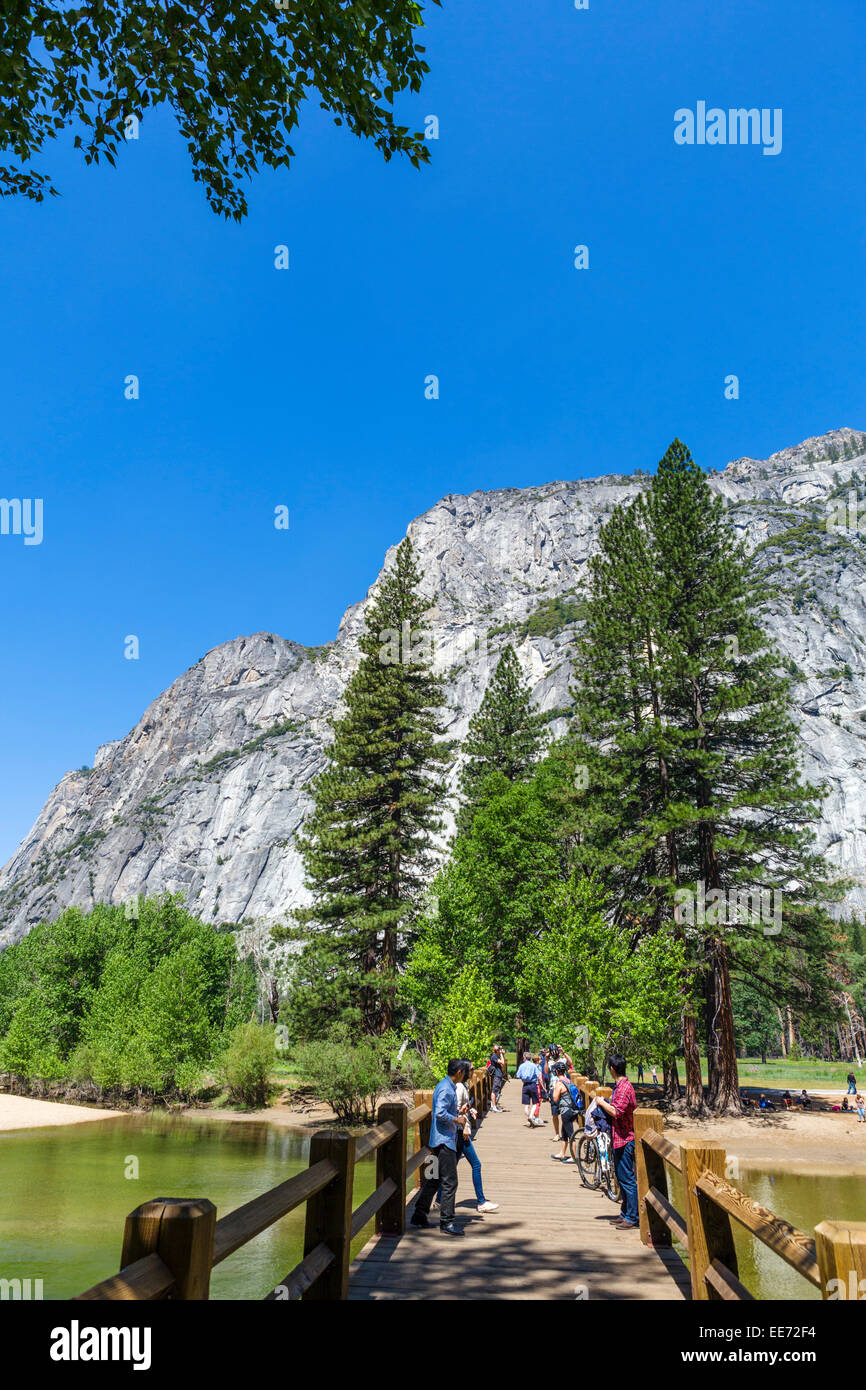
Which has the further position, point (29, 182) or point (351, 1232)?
point (29, 182)

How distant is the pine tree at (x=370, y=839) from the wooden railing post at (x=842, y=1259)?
30.4 meters

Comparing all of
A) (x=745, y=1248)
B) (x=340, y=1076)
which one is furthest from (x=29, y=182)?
(x=340, y=1076)

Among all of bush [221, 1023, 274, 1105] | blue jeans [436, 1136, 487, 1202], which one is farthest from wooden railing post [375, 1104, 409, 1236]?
bush [221, 1023, 274, 1105]

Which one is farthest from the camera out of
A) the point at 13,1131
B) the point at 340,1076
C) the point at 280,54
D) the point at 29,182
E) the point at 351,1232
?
the point at 13,1131

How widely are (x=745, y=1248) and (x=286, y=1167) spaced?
16.7 meters

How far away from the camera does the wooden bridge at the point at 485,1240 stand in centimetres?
234

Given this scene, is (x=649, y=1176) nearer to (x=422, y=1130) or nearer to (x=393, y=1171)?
(x=393, y=1171)

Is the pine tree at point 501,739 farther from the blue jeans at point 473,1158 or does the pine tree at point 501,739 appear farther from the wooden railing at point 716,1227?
the wooden railing at point 716,1227

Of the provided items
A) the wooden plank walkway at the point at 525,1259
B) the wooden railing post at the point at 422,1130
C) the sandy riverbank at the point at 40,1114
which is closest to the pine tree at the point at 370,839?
the sandy riverbank at the point at 40,1114

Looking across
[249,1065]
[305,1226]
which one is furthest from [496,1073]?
[305,1226]

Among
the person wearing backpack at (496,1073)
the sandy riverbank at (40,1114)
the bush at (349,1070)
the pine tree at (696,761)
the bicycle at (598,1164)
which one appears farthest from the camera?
the sandy riverbank at (40,1114)

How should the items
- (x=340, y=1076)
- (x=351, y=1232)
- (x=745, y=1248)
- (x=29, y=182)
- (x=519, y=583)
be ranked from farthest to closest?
(x=519, y=583)
(x=340, y=1076)
(x=745, y=1248)
(x=29, y=182)
(x=351, y=1232)

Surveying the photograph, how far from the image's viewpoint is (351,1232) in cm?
474
